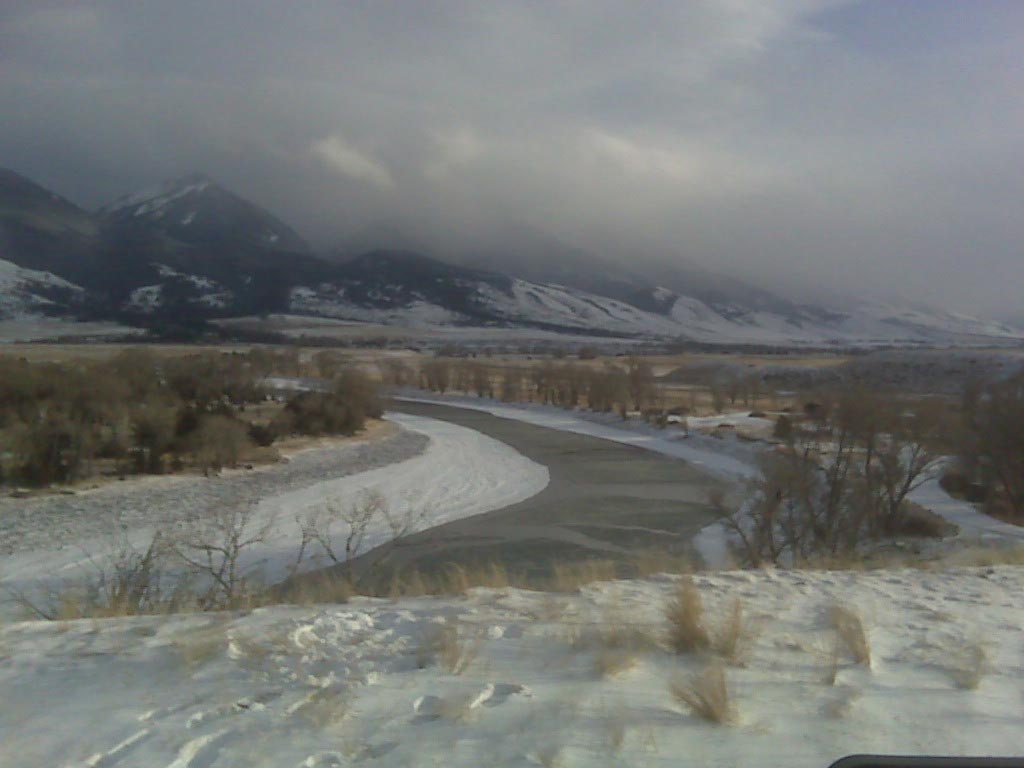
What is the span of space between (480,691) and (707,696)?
1373 millimetres

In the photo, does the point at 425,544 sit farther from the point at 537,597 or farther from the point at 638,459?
the point at 638,459

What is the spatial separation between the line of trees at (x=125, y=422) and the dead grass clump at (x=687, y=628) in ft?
77.4

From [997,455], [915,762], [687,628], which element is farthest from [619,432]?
[915,762]

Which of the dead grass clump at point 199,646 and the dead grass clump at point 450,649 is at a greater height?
the dead grass clump at point 450,649

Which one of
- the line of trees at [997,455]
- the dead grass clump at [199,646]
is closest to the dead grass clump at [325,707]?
the dead grass clump at [199,646]

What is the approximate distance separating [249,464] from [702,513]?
52.6ft

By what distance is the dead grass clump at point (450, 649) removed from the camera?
5.65 metres

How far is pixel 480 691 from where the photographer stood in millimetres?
5191

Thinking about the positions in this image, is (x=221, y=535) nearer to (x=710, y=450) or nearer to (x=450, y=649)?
(x=450, y=649)

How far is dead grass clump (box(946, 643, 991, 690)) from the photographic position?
18.1ft

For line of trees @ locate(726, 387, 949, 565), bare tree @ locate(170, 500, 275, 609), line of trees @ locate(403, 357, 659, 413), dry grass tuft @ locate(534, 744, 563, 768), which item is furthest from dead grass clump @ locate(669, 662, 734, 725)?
line of trees @ locate(403, 357, 659, 413)

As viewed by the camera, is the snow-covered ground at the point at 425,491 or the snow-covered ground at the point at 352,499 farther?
the snow-covered ground at the point at 425,491

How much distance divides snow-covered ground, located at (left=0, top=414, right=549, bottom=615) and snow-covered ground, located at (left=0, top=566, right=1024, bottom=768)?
8.78m

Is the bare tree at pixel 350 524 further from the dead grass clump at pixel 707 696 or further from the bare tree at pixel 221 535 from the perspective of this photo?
the dead grass clump at pixel 707 696
